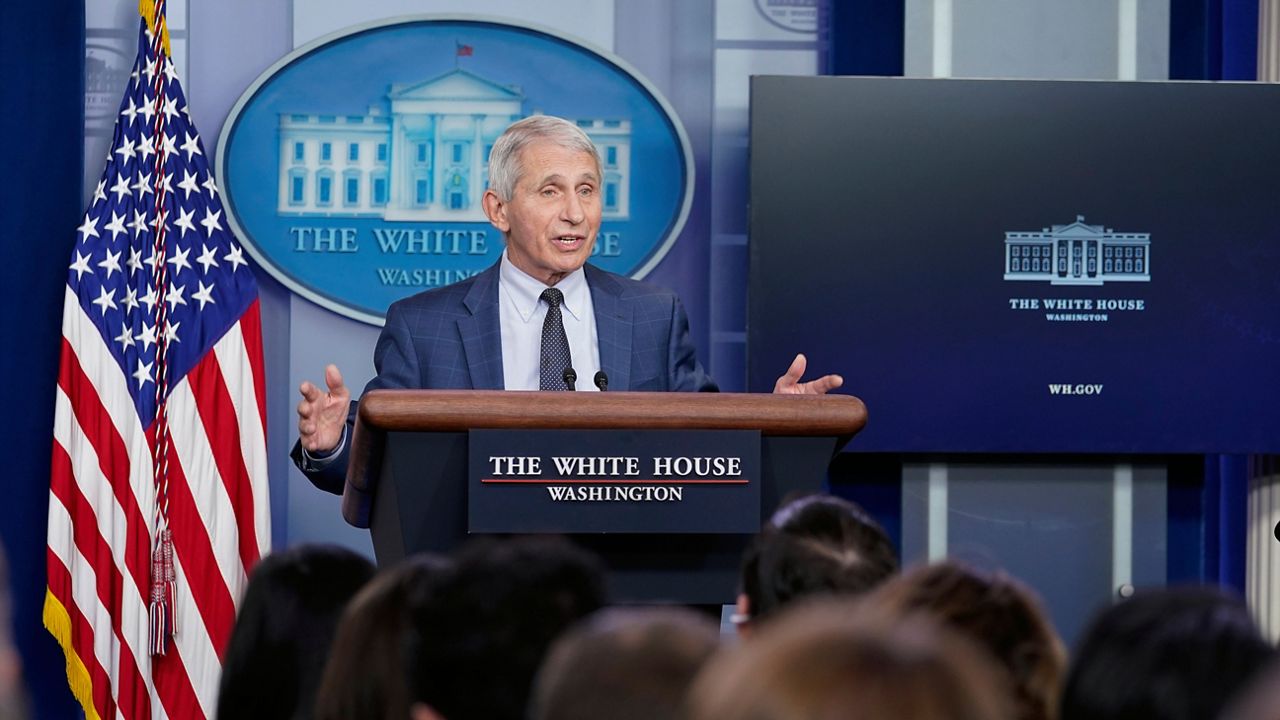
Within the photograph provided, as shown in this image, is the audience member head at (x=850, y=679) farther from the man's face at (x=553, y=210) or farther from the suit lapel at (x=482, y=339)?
the man's face at (x=553, y=210)

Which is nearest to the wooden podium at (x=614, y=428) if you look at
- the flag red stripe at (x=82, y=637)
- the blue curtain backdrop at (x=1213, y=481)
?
the flag red stripe at (x=82, y=637)

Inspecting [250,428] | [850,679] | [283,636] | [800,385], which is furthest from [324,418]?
[850,679]

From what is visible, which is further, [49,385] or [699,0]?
[699,0]

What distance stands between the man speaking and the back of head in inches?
46.0

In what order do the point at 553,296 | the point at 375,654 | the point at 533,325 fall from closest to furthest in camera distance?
1. the point at 375,654
2. the point at 553,296
3. the point at 533,325

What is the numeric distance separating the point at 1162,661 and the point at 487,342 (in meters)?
2.24

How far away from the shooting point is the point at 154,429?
14.3ft

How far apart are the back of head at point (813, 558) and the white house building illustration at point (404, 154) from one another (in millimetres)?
3074

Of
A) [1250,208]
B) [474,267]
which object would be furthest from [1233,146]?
[474,267]

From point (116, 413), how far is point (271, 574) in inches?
112

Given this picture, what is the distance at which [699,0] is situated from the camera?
4.91m

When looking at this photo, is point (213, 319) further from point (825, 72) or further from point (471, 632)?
point (471, 632)

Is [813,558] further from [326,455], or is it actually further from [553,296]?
[553,296]

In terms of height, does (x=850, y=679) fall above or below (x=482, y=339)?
below
